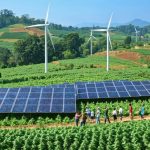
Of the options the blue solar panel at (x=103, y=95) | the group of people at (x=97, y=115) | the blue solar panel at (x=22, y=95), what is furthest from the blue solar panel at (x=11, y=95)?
the blue solar panel at (x=103, y=95)

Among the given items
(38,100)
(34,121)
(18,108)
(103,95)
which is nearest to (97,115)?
(34,121)

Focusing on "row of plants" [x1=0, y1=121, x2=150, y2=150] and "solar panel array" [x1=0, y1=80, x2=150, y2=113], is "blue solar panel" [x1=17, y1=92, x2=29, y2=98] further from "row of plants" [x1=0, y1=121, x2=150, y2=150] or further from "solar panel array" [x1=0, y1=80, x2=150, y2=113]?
Result: "row of plants" [x1=0, y1=121, x2=150, y2=150]

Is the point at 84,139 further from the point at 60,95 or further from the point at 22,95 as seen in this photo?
the point at 22,95

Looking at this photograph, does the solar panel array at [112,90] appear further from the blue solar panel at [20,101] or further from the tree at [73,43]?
the tree at [73,43]

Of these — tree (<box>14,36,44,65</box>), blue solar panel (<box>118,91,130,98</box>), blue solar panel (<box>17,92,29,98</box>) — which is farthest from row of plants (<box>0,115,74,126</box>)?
tree (<box>14,36,44,65</box>)

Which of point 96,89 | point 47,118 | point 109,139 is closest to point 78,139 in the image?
point 109,139

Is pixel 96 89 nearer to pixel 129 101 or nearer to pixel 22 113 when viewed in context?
pixel 129 101
